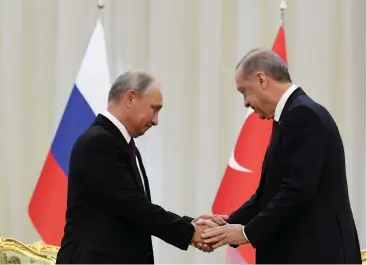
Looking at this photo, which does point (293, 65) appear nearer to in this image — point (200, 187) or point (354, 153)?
point (354, 153)

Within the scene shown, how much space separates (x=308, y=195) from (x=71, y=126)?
198 cm

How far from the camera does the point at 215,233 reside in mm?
2848

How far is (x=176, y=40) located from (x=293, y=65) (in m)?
0.83

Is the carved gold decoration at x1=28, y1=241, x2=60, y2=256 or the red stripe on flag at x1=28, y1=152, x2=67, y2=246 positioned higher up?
the red stripe on flag at x1=28, y1=152, x2=67, y2=246

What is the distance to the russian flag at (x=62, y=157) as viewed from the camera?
3910 millimetres

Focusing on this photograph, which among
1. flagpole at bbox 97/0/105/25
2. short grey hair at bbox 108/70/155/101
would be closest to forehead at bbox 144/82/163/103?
short grey hair at bbox 108/70/155/101

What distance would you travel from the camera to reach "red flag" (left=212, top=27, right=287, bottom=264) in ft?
12.9

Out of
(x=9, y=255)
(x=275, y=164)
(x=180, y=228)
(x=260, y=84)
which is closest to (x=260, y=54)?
(x=260, y=84)

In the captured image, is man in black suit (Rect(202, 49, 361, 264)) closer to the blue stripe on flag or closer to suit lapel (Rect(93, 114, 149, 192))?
suit lapel (Rect(93, 114, 149, 192))

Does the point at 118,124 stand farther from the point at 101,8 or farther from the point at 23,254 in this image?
the point at 101,8

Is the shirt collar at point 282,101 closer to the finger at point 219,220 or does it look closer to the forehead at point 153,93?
the forehead at point 153,93

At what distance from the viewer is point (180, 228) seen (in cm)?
267

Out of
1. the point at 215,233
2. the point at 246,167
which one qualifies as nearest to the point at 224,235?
the point at 215,233

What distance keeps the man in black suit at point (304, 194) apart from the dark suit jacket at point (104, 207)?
1.50 feet
